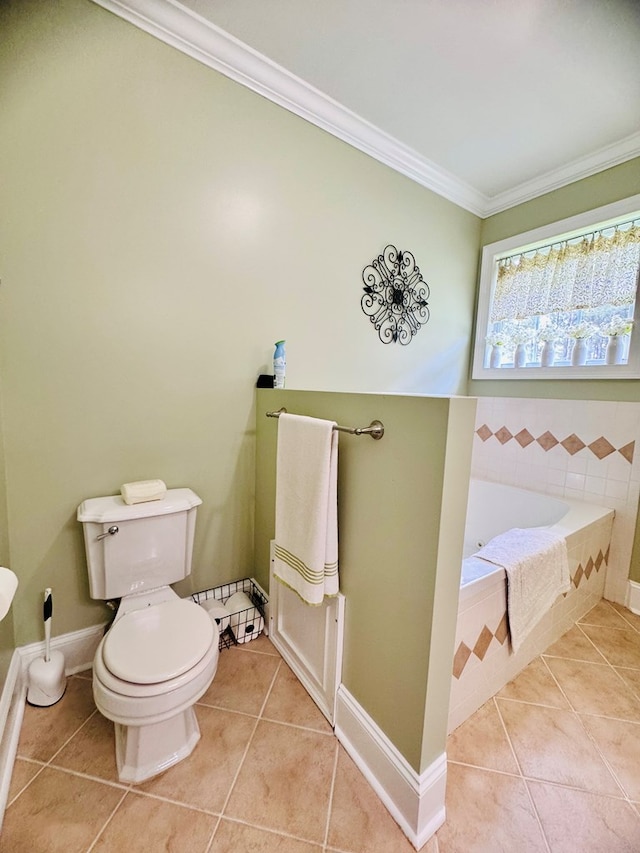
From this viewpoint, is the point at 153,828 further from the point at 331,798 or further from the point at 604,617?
the point at 604,617

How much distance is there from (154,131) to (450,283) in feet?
6.39

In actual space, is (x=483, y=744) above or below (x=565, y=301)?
below

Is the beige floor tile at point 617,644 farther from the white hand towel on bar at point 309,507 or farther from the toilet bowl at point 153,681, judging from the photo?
the toilet bowl at point 153,681

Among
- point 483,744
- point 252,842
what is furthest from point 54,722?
point 483,744

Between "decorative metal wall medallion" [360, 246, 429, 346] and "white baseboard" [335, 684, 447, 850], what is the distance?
1.88 m

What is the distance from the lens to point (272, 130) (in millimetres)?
1562

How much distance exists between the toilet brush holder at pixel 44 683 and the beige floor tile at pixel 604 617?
97.2 inches

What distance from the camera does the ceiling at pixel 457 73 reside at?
1226 mm

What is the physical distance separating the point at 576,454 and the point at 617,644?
1011mm

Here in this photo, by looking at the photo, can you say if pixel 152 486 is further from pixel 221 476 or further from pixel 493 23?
pixel 493 23

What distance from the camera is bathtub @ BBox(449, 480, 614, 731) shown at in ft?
3.72

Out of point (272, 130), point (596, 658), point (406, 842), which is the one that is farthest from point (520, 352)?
point (406, 842)

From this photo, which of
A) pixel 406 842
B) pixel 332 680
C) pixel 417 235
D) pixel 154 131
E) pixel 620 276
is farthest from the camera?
pixel 417 235

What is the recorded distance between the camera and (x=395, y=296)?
2.10m
